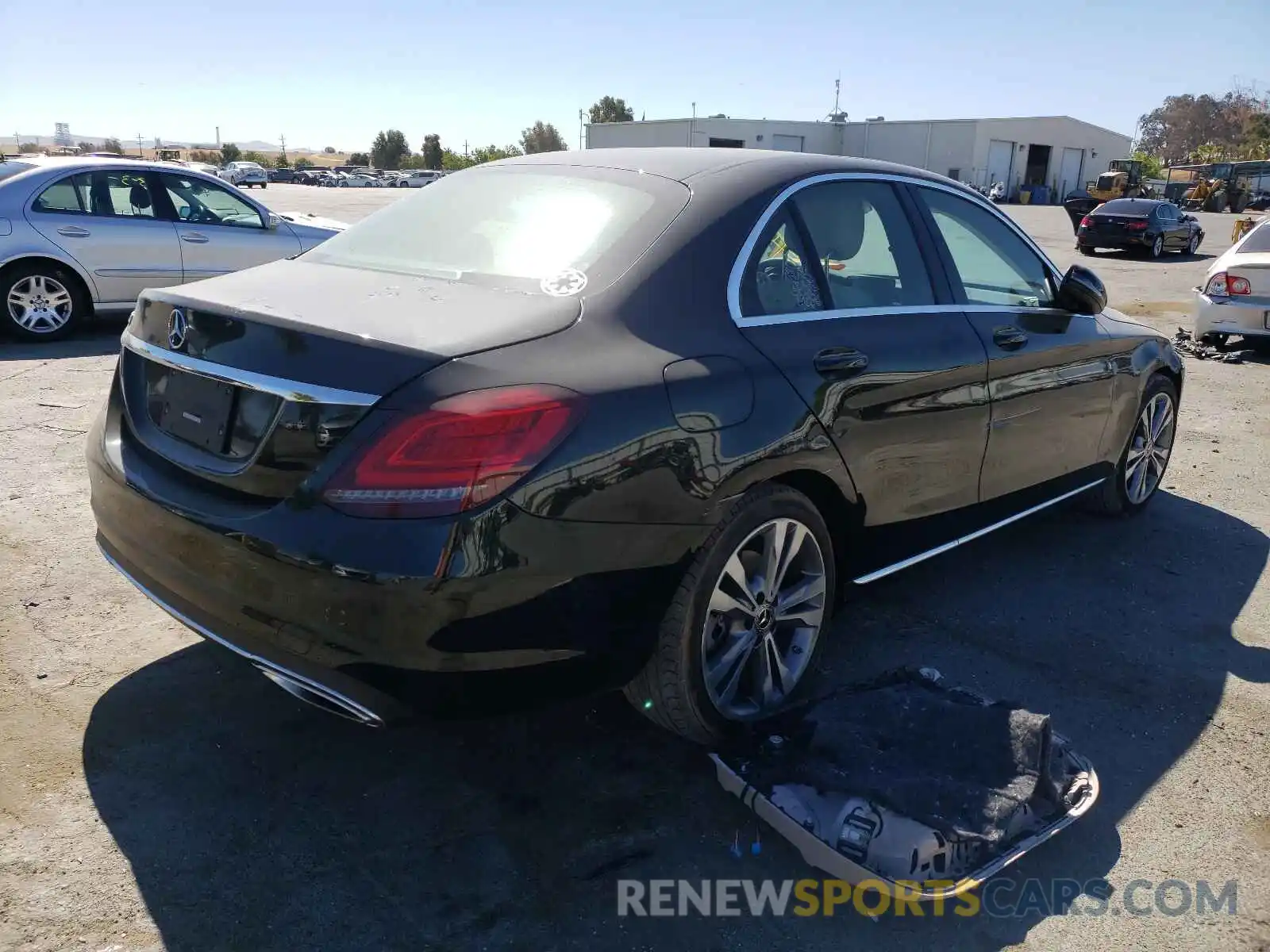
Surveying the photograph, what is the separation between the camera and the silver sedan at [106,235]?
8852mm

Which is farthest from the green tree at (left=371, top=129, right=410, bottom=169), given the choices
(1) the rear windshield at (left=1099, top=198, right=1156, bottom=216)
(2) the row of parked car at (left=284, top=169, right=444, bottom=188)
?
(1) the rear windshield at (left=1099, top=198, right=1156, bottom=216)

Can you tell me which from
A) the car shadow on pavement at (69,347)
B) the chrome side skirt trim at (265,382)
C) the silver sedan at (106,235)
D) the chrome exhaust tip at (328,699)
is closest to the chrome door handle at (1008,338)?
the chrome side skirt trim at (265,382)

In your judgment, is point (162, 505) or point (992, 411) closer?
point (162, 505)

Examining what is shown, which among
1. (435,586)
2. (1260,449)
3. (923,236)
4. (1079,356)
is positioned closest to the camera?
(435,586)

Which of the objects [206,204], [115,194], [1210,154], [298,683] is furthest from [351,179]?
[298,683]

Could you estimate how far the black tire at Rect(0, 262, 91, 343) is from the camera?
8.87 m

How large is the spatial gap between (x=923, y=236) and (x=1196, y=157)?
109 metres

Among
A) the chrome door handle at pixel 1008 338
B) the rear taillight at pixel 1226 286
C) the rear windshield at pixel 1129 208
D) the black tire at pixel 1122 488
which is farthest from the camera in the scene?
the rear windshield at pixel 1129 208

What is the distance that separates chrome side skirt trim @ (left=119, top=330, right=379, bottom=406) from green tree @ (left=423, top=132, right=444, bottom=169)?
12663cm

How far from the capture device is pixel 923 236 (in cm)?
377

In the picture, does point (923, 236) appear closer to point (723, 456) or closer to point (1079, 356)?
point (1079, 356)

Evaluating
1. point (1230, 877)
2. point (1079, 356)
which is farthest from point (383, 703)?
point (1079, 356)

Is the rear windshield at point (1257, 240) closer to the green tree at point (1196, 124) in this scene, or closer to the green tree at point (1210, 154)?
the green tree at point (1210, 154)

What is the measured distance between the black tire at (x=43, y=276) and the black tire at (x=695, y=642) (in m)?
8.33
